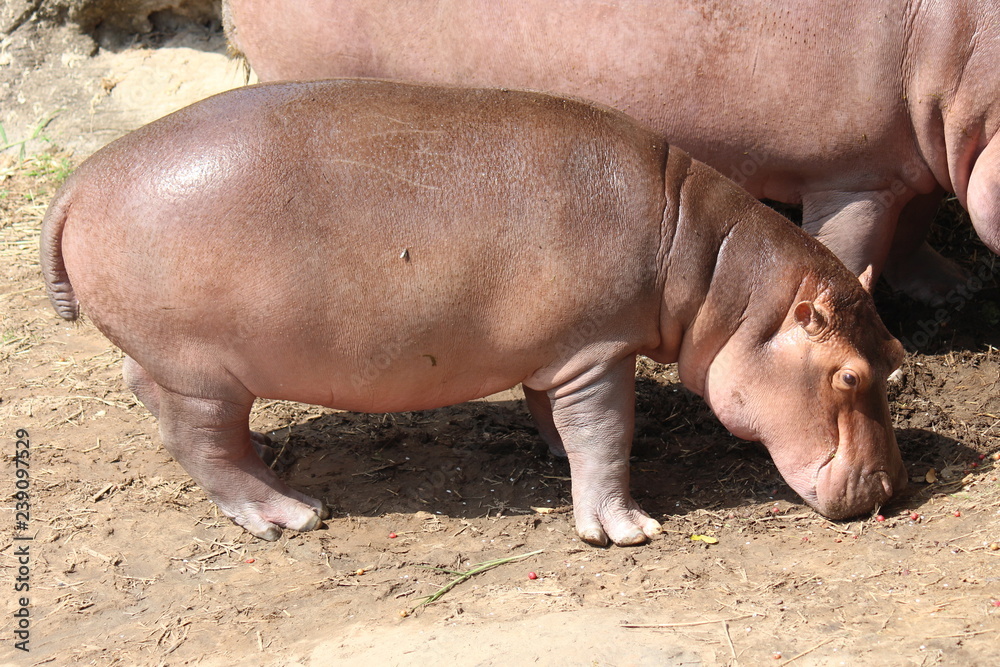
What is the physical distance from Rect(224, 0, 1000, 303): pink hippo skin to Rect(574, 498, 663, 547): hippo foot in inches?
71.8

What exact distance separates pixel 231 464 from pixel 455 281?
1.31 m

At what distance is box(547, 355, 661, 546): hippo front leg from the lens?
4.29 metres

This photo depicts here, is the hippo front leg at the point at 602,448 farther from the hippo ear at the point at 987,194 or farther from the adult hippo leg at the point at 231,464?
the hippo ear at the point at 987,194

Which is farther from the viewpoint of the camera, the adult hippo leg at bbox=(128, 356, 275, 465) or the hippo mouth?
the adult hippo leg at bbox=(128, 356, 275, 465)

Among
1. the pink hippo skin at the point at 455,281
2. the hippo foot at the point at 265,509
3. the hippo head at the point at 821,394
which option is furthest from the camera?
the hippo foot at the point at 265,509

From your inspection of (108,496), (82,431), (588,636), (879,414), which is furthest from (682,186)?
(82,431)

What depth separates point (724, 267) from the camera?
4.29 m

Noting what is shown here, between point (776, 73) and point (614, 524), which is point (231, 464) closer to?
point (614, 524)

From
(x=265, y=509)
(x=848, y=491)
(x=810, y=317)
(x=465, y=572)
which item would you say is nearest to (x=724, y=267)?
(x=810, y=317)

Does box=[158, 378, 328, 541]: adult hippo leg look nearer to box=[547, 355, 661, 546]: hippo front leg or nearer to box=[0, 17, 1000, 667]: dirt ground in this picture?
box=[0, 17, 1000, 667]: dirt ground

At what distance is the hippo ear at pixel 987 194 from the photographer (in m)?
4.93

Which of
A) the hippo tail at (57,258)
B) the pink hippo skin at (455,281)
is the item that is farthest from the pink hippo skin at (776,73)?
the hippo tail at (57,258)

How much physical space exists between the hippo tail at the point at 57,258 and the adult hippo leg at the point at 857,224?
11.2 ft

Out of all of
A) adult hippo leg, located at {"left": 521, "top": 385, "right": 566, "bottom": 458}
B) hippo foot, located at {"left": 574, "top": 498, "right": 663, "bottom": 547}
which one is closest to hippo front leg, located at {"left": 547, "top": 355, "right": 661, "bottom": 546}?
hippo foot, located at {"left": 574, "top": 498, "right": 663, "bottom": 547}
